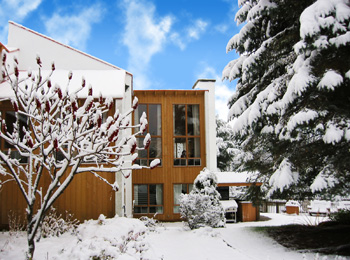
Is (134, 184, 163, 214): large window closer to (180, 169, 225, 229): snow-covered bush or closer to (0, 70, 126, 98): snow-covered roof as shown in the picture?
(180, 169, 225, 229): snow-covered bush

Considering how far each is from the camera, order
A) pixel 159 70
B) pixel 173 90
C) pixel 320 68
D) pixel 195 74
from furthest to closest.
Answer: pixel 195 74
pixel 173 90
pixel 159 70
pixel 320 68

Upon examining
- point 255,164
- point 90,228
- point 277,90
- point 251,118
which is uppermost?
point 277,90

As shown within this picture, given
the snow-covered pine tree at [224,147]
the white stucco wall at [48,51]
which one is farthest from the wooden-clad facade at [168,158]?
the snow-covered pine tree at [224,147]

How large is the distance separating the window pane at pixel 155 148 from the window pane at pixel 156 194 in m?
1.61

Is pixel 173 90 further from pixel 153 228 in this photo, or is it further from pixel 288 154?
pixel 288 154

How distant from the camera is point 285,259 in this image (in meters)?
7.12

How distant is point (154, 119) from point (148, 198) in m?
4.25

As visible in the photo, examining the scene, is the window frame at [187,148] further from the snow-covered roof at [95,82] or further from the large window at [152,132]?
the snow-covered roof at [95,82]

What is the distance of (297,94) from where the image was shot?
23.5 ft

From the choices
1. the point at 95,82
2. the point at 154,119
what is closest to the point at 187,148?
the point at 154,119

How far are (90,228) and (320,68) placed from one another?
6.29m

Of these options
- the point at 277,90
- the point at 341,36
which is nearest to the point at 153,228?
the point at 277,90

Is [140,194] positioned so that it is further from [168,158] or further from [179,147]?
[179,147]

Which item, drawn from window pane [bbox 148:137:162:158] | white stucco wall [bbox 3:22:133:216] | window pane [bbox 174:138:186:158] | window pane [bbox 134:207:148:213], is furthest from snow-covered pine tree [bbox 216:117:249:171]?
white stucco wall [bbox 3:22:133:216]
